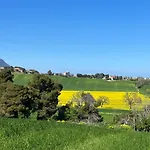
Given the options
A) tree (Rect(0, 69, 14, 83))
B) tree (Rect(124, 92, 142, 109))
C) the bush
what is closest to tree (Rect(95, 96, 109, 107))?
tree (Rect(124, 92, 142, 109))

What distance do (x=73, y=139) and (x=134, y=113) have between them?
42.5 meters

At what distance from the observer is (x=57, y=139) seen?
58.4 feet

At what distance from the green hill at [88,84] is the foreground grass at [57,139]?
275 ft

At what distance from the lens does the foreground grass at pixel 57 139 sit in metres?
16.0

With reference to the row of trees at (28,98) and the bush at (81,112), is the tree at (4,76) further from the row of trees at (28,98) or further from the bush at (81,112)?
the bush at (81,112)

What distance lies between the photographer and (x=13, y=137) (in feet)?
56.5

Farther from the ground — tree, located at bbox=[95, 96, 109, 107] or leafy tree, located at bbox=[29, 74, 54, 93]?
leafy tree, located at bbox=[29, 74, 54, 93]

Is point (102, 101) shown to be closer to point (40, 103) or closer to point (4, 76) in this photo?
point (40, 103)

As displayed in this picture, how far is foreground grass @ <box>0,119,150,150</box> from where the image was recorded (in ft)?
52.6

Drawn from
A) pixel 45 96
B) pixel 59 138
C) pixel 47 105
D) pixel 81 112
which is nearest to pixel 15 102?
pixel 45 96

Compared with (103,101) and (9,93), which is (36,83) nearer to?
Result: (9,93)

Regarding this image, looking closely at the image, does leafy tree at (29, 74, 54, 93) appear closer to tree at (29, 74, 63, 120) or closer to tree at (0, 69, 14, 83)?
tree at (29, 74, 63, 120)

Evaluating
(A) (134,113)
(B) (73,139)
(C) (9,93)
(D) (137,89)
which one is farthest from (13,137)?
(D) (137,89)

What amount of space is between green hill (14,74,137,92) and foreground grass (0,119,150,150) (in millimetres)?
83854
